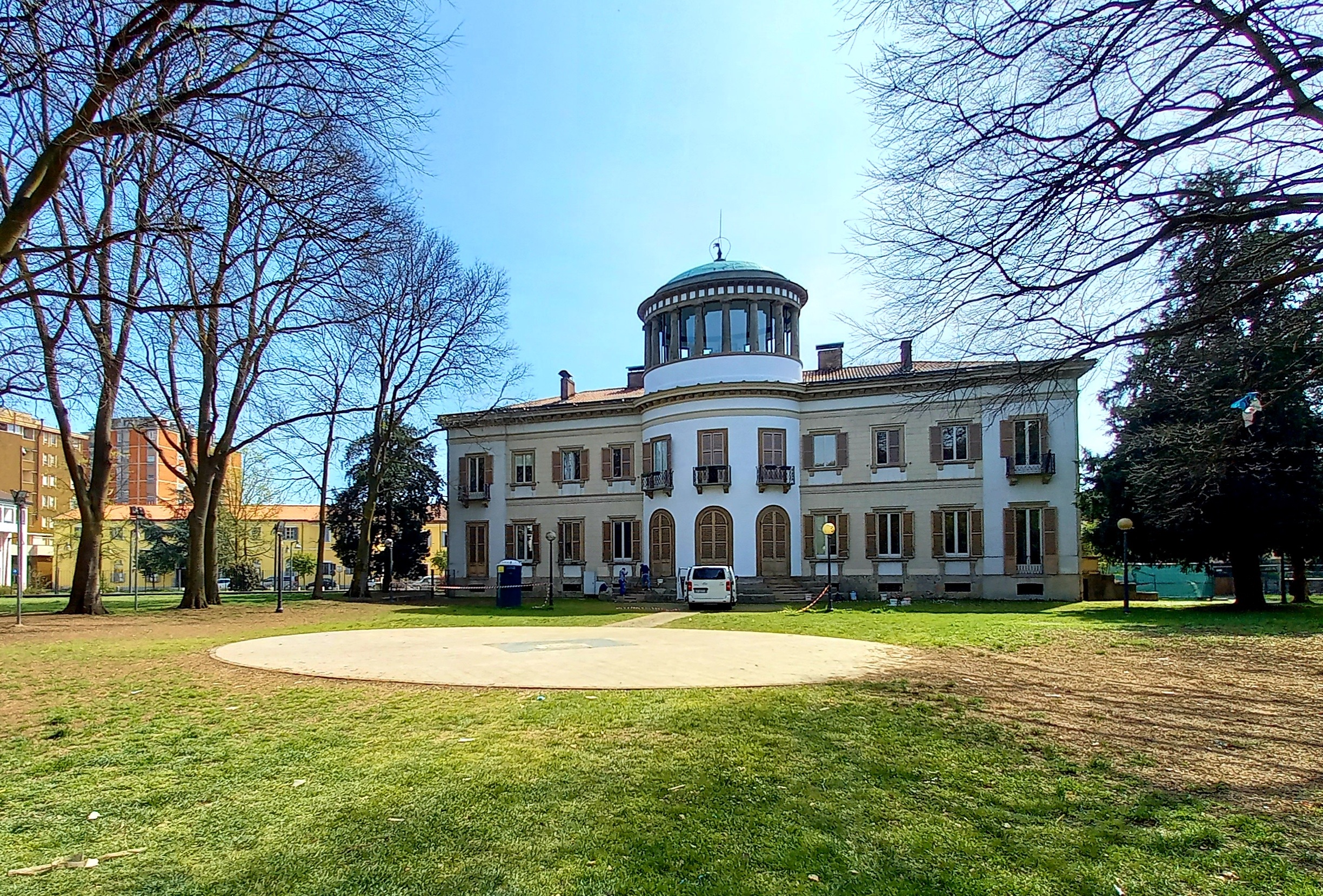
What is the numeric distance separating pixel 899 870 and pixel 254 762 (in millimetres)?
4540

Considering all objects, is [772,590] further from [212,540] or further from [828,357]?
[212,540]

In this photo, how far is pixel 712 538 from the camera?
112 feet

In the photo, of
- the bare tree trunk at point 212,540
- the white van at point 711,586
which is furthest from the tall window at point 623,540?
the bare tree trunk at point 212,540

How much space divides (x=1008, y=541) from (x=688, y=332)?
15940mm

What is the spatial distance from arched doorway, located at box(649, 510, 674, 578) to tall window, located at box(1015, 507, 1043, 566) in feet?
45.8

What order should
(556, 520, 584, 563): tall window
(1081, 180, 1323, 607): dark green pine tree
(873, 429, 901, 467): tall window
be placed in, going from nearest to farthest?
(1081, 180, 1323, 607): dark green pine tree → (873, 429, 901, 467): tall window → (556, 520, 584, 563): tall window

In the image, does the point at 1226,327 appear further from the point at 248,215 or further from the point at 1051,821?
the point at 248,215

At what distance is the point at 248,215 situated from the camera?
9.30m

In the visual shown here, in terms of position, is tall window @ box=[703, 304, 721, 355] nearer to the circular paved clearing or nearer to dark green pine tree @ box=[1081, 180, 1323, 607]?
dark green pine tree @ box=[1081, 180, 1323, 607]

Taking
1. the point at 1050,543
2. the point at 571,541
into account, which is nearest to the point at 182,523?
the point at 571,541

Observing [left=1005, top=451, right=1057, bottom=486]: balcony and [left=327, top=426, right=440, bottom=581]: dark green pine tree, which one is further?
[left=327, top=426, right=440, bottom=581]: dark green pine tree

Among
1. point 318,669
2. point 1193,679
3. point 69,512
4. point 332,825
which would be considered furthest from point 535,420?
point 69,512

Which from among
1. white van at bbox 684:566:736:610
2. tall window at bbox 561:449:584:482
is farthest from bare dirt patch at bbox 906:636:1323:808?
tall window at bbox 561:449:584:482

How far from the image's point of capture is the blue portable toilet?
28.4m
